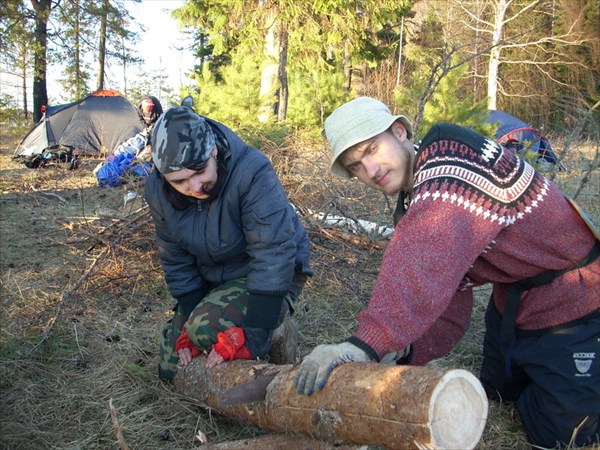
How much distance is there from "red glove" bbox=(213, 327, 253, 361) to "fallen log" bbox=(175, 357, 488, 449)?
33 cm

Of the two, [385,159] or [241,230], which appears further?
[241,230]

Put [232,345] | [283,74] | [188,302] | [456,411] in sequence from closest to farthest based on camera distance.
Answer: [456,411] → [232,345] → [188,302] → [283,74]

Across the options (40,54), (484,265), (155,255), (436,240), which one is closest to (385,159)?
(436,240)

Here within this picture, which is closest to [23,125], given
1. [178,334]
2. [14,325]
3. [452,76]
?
[452,76]

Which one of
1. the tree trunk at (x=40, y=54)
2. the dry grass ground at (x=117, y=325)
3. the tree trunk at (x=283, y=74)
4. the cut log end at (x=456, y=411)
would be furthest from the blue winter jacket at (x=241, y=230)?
the tree trunk at (x=40, y=54)

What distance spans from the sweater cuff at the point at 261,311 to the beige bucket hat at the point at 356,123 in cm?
74

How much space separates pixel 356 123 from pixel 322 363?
0.86 metres

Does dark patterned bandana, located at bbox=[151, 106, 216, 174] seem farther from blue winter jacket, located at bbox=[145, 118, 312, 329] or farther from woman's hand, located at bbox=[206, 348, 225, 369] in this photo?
woman's hand, located at bbox=[206, 348, 225, 369]

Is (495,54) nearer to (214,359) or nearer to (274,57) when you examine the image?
(274,57)

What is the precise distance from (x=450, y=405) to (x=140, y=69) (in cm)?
2318

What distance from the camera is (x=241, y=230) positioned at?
103 inches

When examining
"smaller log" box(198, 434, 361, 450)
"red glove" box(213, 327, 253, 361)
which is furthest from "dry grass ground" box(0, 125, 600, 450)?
"smaller log" box(198, 434, 361, 450)

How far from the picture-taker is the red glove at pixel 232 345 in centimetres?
238

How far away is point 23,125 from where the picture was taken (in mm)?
16219
